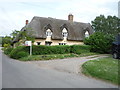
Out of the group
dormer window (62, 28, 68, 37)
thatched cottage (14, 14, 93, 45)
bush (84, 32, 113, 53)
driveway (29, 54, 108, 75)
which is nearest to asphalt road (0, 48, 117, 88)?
driveway (29, 54, 108, 75)

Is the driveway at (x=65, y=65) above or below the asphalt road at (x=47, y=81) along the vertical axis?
below

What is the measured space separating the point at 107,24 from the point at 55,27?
2806 centimetres

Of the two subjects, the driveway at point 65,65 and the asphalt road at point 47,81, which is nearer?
the asphalt road at point 47,81

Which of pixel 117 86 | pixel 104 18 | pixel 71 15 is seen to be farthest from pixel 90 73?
pixel 104 18

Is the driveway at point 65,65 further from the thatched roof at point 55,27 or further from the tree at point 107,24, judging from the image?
the tree at point 107,24

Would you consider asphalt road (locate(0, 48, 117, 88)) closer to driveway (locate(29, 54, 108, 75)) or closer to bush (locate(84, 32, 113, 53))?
driveway (locate(29, 54, 108, 75))

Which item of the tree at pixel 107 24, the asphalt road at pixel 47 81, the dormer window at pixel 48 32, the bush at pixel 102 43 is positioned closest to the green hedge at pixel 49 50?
the bush at pixel 102 43

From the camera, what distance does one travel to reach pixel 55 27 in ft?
99.7

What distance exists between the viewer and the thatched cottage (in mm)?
27719

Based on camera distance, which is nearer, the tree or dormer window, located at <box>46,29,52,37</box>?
dormer window, located at <box>46,29,52,37</box>

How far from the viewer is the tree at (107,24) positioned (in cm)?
4906

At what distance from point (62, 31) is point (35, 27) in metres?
6.58

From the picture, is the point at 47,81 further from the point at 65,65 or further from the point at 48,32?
the point at 48,32

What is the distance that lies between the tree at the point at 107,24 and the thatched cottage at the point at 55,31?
1756 centimetres
